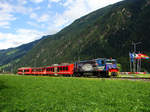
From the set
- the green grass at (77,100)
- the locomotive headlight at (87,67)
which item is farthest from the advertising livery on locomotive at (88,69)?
the green grass at (77,100)

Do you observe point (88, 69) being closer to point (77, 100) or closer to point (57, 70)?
point (57, 70)

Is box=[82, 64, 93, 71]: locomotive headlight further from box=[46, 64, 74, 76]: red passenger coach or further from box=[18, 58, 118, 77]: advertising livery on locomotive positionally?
box=[46, 64, 74, 76]: red passenger coach

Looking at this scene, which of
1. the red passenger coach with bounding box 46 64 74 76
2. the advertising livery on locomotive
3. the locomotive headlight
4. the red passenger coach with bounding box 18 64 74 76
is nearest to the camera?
the advertising livery on locomotive

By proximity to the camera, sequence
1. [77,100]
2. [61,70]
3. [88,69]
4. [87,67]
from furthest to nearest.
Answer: [61,70] → [87,67] → [88,69] → [77,100]

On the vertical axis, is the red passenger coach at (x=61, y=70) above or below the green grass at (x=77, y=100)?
above

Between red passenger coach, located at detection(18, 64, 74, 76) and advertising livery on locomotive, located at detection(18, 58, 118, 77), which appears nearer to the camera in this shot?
advertising livery on locomotive, located at detection(18, 58, 118, 77)

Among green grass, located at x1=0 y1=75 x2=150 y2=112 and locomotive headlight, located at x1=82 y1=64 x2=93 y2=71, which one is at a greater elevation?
locomotive headlight, located at x1=82 y1=64 x2=93 y2=71

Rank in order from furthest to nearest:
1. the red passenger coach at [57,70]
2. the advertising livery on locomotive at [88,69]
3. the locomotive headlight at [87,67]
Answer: the red passenger coach at [57,70]
the locomotive headlight at [87,67]
the advertising livery on locomotive at [88,69]

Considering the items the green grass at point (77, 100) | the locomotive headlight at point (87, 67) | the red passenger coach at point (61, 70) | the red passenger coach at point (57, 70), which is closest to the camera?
the green grass at point (77, 100)

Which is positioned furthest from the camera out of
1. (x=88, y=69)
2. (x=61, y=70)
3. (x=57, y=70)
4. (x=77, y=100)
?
(x=57, y=70)

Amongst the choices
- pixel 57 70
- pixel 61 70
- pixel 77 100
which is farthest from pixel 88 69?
pixel 77 100

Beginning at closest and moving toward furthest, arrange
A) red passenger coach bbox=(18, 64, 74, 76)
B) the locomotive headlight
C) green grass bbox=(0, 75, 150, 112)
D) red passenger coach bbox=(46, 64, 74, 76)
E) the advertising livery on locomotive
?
green grass bbox=(0, 75, 150, 112), the advertising livery on locomotive, the locomotive headlight, red passenger coach bbox=(46, 64, 74, 76), red passenger coach bbox=(18, 64, 74, 76)

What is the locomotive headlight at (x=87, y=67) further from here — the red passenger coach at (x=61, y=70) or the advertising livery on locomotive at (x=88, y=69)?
the red passenger coach at (x=61, y=70)

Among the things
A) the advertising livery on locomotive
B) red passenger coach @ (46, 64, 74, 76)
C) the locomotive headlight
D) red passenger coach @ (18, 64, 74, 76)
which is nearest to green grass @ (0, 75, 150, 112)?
the advertising livery on locomotive
